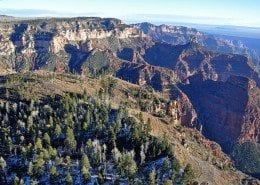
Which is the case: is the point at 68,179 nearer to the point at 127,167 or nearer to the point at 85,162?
the point at 85,162

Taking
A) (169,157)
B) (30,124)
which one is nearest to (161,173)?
(169,157)

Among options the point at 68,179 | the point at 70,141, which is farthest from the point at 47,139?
the point at 68,179

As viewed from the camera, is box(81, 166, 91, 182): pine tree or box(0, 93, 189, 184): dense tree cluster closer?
box(81, 166, 91, 182): pine tree

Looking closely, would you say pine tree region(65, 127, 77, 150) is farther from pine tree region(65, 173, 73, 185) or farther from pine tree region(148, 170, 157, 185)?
pine tree region(148, 170, 157, 185)

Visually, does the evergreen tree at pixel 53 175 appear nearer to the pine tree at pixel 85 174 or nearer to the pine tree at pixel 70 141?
the pine tree at pixel 85 174

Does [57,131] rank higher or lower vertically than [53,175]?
higher

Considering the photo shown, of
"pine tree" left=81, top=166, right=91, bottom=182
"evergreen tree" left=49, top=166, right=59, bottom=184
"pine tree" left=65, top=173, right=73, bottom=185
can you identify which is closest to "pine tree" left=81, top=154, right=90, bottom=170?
"pine tree" left=81, top=166, right=91, bottom=182

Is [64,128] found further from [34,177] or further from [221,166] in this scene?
[221,166]

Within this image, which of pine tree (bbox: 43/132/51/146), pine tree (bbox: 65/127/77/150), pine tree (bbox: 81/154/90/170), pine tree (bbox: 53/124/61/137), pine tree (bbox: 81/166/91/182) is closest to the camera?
pine tree (bbox: 81/166/91/182)

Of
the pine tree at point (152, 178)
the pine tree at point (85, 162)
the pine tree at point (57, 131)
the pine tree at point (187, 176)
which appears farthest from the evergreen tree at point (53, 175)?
the pine tree at point (187, 176)
